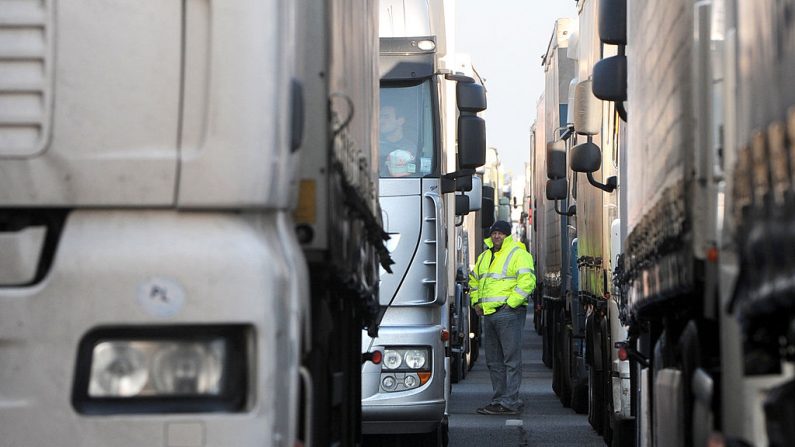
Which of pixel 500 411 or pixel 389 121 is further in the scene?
pixel 500 411

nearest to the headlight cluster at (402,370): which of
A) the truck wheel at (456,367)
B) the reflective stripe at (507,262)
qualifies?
the reflective stripe at (507,262)

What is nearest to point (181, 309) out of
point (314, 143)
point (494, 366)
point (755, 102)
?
point (314, 143)

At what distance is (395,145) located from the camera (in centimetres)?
1190

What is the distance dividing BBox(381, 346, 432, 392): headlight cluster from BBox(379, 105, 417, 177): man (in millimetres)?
1302

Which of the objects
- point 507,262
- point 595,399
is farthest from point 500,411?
point 595,399

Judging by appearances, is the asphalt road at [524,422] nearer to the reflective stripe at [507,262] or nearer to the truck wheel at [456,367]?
the truck wheel at [456,367]

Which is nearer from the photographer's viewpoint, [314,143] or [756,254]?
[756,254]

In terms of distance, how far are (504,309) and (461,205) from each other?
1.68 meters

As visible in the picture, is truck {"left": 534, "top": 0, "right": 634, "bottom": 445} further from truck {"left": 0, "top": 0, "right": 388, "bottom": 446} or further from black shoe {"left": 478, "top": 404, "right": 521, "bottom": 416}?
truck {"left": 0, "top": 0, "right": 388, "bottom": 446}

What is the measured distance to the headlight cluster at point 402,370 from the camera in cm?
1146

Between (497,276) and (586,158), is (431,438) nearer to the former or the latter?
(586,158)

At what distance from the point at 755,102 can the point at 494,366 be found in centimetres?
1301

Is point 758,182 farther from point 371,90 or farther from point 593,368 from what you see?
point 593,368

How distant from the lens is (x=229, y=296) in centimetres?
398
